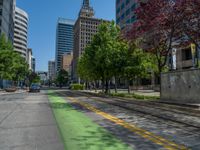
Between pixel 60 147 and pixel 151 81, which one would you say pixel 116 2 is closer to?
pixel 151 81

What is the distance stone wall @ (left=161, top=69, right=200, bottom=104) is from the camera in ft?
51.9

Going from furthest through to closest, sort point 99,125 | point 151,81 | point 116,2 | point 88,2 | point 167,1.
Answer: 1. point 88,2
2. point 116,2
3. point 151,81
4. point 167,1
5. point 99,125

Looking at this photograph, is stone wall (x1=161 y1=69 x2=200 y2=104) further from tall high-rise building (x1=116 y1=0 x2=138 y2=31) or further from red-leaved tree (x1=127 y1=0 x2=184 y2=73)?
tall high-rise building (x1=116 y1=0 x2=138 y2=31)

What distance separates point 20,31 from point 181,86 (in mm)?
141236

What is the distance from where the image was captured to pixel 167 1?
17141 millimetres

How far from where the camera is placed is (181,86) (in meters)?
17.1

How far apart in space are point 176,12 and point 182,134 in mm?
10958

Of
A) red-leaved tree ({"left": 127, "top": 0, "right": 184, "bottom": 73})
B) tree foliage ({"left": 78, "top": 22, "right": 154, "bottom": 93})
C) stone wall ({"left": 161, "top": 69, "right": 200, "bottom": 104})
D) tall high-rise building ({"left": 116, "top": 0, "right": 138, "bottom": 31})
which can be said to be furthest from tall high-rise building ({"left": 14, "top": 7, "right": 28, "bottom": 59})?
stone wall ({"left": 161, "top": 69, "right": 200, "bottom": 104})

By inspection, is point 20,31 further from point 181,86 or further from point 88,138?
point 88,138

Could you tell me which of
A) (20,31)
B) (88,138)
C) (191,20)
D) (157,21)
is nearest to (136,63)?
(157,21)

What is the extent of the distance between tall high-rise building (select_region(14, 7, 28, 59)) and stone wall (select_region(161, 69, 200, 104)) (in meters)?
132

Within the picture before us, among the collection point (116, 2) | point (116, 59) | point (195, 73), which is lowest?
point (195, 73)

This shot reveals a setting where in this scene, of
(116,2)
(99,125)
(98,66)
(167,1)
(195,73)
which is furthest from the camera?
(116,2)

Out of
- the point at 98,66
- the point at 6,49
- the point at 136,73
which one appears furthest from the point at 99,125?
the point at 6,49
